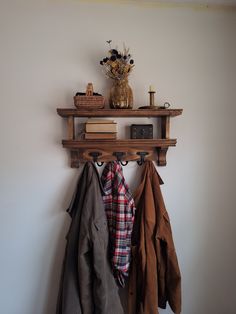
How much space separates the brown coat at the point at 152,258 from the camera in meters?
1.22

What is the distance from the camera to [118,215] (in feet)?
3.98

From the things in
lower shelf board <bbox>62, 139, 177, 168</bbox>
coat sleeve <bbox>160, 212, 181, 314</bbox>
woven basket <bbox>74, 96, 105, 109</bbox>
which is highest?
woven basket <bbox>74, 96, 105, 109</bbox>

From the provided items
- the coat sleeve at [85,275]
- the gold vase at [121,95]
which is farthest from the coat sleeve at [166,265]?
the gold vase at [121,95]

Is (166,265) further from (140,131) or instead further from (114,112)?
(114,112)

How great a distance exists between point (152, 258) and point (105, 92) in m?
0.95

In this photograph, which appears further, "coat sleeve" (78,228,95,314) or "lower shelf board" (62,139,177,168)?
"lower shelf board" (62,139,177,168)

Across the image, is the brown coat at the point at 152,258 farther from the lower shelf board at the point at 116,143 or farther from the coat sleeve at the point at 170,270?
the lower shelf board at the point at 116,143

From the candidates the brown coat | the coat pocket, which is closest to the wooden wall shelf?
the brown coat

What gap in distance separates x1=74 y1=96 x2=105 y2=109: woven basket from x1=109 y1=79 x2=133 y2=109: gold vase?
8 cm

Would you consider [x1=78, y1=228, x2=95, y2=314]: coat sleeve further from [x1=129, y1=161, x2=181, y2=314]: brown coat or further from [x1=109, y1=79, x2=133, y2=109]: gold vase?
[x1=109, y1=79, x2=133, y2=109]: gold vase

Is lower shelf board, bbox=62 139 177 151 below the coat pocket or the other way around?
the other way around

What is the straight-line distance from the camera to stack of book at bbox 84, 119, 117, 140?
4.00ft

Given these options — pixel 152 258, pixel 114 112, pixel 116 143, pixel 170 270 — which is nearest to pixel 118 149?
pixel 116 143

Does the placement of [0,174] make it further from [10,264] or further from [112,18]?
[112,18]
